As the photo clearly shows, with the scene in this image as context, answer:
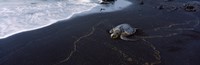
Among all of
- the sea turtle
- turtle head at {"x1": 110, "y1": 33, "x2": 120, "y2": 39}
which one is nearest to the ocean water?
turtle head at {"x1": 110, "y1": 33, "x2": 120, "y2": 39}

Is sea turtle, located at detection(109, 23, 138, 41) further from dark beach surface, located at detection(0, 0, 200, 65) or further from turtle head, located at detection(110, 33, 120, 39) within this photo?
dark beach surface, located at detection(0, 0, 200, 65)

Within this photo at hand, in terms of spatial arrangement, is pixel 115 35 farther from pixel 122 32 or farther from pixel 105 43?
pixel 105 43

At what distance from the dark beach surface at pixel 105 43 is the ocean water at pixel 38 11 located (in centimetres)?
158

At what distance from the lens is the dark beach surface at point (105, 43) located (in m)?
17.2

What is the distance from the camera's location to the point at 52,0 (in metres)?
34.9

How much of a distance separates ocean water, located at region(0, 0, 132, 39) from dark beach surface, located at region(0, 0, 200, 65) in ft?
5.19

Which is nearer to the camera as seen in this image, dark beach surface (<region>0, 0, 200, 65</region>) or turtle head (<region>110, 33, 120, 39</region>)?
dark beach surface (<region>0, 0, 200, 65</region>)

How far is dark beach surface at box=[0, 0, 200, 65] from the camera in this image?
1722 cm

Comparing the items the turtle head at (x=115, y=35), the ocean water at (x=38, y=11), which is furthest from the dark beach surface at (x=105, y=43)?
the ocean water at (x=38, y=11)

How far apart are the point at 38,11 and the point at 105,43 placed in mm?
12124

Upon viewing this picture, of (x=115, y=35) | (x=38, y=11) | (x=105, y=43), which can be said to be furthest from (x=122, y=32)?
(x=38, y=11)

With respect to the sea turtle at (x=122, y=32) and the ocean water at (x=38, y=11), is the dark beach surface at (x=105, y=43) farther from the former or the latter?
the ocean water at (x=38, y=11)

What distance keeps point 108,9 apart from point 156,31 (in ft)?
32.4

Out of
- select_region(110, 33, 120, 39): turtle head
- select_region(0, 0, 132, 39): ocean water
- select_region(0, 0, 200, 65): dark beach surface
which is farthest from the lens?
select_region(0, 0, 132, 39): ocean water
